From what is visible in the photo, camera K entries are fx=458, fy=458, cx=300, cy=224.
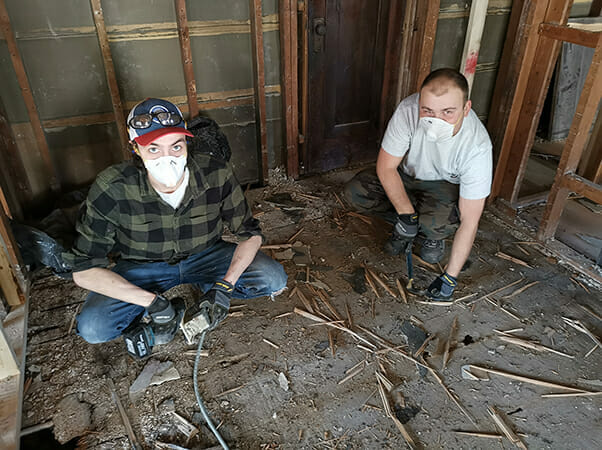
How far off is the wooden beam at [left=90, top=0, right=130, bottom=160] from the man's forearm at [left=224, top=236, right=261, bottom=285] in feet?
5.40

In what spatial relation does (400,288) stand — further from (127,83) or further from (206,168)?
(127,83)

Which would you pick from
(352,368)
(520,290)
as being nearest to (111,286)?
(352,368)

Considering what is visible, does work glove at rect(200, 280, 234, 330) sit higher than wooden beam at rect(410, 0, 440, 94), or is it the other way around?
wooden beam at rect(410, 0, 440, 94)

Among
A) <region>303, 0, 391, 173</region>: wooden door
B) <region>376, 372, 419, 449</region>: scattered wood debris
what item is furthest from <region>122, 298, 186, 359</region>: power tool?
<region>303, 0, 391, 173</region>: wooden door

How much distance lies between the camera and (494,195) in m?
4.16

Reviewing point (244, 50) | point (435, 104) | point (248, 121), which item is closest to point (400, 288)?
point (435, 104)

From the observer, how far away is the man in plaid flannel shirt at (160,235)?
222 cm

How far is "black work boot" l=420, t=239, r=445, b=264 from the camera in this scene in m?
3.39

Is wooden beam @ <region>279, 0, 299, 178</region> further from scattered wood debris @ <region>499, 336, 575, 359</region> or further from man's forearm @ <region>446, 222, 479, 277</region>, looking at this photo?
scattered wood debris @ <region>499, 336, 575, 359</region>

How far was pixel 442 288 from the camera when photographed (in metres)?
2.96

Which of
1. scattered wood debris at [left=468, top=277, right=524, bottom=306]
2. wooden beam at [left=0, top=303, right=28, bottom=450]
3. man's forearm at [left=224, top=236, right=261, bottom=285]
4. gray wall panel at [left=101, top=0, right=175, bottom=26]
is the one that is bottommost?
scattered wood debris at [left=468, top=277, right=524, bottom=306]

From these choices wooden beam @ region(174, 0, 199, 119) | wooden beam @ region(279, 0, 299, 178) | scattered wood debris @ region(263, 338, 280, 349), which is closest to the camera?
scattered wood debris @ region(263, 338, 280, 349)

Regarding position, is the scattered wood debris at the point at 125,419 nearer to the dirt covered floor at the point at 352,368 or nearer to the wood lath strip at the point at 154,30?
the dirt covered floor at the point at 352,368

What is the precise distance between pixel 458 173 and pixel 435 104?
26.1 inches
